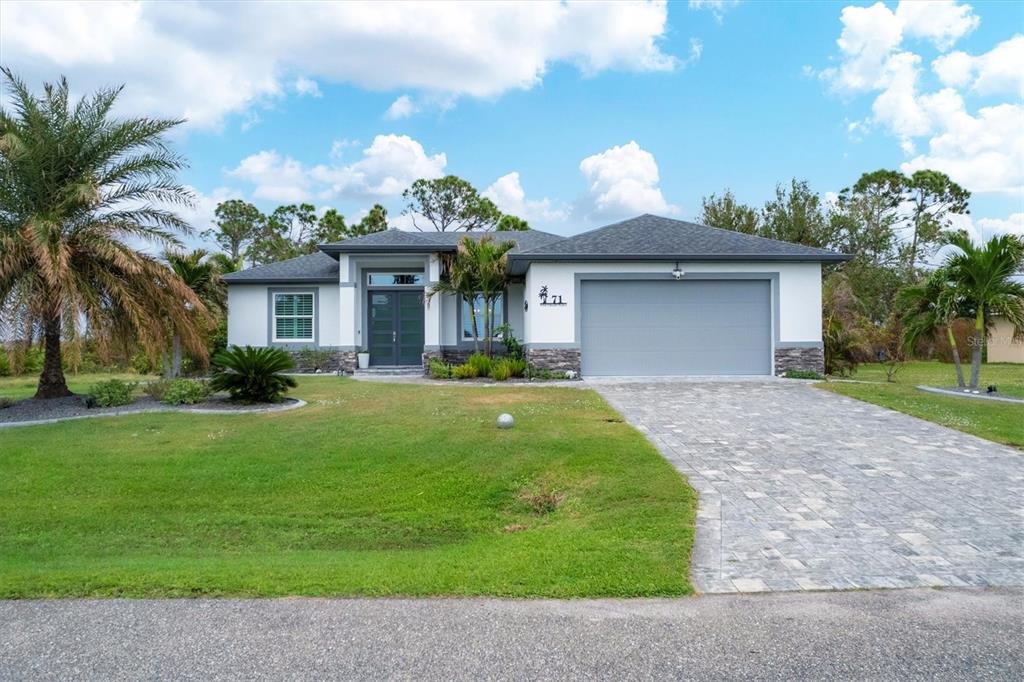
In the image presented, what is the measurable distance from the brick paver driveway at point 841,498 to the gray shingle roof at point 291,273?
12.8 m

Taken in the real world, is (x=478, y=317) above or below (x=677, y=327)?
above

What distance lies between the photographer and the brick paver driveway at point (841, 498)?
14.2 ft

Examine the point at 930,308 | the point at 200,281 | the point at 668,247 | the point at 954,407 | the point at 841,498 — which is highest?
the point at 668,247

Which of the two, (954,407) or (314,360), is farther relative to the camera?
(314,360)

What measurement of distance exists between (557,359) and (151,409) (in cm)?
890

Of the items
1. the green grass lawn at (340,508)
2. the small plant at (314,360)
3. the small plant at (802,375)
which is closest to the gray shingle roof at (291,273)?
the small plant at (314,360)

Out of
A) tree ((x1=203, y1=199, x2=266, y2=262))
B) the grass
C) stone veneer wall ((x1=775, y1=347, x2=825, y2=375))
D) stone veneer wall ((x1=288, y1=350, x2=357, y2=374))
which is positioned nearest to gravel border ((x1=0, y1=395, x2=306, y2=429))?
stone veneer wall ((x1=288, y1=350, x2=357, y2=374))

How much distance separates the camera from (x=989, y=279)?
12.0m

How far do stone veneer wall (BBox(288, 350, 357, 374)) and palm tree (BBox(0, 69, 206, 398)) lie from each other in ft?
22.4

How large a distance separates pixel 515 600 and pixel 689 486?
2921 millimetres

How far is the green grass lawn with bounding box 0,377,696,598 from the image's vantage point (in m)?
4.25

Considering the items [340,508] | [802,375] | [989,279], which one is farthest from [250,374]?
[989,279]

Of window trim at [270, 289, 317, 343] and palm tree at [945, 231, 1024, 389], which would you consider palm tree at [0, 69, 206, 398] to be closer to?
window trim at [270, 289, 317, 343]

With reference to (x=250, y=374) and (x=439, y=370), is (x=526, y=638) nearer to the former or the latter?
(x=250, y=374)
